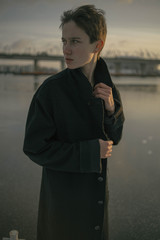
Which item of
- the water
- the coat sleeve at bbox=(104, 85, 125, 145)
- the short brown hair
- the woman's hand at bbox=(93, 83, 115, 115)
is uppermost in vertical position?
the short brown hair

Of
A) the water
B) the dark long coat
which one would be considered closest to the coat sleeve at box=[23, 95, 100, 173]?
the dark long coat

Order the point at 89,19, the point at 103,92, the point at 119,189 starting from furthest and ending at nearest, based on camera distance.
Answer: the point at 119,189, the point at 103,92, the point at 89,19

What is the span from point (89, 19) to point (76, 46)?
15cm

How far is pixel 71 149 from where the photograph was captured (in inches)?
50.5

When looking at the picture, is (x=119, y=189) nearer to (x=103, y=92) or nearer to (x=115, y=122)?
(x=115, y=122)

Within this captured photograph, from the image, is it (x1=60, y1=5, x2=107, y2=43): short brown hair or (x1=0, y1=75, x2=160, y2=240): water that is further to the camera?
(x1=0, y1=75, x2=160, y2=240): water

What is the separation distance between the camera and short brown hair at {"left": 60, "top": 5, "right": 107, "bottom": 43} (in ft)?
4.07

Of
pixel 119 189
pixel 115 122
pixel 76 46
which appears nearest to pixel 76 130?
pixel 115 122

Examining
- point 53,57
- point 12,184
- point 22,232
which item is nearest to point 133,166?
point 12,184

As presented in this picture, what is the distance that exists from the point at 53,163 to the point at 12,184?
2.13 m

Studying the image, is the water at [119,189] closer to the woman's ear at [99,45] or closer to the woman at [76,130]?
the woman at [76,130]

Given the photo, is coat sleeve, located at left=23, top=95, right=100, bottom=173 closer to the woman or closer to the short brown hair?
the woman

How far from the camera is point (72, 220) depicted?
1.49m

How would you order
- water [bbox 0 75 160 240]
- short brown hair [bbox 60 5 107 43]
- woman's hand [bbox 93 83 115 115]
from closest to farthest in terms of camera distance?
short brown hair [bbox 60 5 107 43], woman's hand [bbox 93 83 115 115], water [bbox 0 75 160 240]
